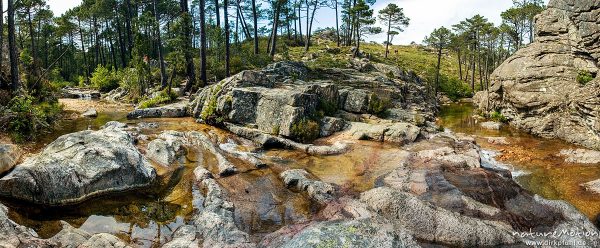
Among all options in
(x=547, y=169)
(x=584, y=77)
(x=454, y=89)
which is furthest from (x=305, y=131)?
(x=454, y=89)

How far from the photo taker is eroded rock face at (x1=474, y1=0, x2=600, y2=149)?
24016mm

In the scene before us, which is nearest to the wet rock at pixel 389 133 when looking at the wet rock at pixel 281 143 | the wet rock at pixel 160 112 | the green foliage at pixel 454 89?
the wet rock at pixel 281 143

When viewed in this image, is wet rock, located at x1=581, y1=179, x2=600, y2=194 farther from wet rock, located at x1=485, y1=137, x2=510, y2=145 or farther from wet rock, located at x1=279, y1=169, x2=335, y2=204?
wet rock, located at x1=279, y1=169, x2=335, y2=204

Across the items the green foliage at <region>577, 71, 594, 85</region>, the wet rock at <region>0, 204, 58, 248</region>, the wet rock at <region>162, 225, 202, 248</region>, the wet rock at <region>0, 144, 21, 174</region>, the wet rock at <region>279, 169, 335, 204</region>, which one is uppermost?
the green foliage at <region>577, 71, 594, 85</region>

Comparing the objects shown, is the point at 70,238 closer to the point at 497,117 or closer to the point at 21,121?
the point at 21,121

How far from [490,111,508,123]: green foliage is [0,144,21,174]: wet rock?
1411 inches

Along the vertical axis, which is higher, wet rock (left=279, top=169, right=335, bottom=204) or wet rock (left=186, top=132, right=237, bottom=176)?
wet rock (left=186, top=132, right=237, bottom=176)

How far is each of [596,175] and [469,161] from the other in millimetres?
6353

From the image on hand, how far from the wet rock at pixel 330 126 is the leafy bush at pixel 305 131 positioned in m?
0.92

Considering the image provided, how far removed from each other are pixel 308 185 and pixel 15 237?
8.08 meters

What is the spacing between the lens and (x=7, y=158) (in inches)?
421

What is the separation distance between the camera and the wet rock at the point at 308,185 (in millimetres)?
12172

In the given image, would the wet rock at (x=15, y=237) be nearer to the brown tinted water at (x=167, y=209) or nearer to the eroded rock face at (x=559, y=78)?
the brown tinted water at (x=167, y=209)

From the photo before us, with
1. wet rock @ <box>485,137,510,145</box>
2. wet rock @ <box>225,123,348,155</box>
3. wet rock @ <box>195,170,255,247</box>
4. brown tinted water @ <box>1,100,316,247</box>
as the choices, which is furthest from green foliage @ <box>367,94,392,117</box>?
wet rock @ <box>195,170,255,247</box>
